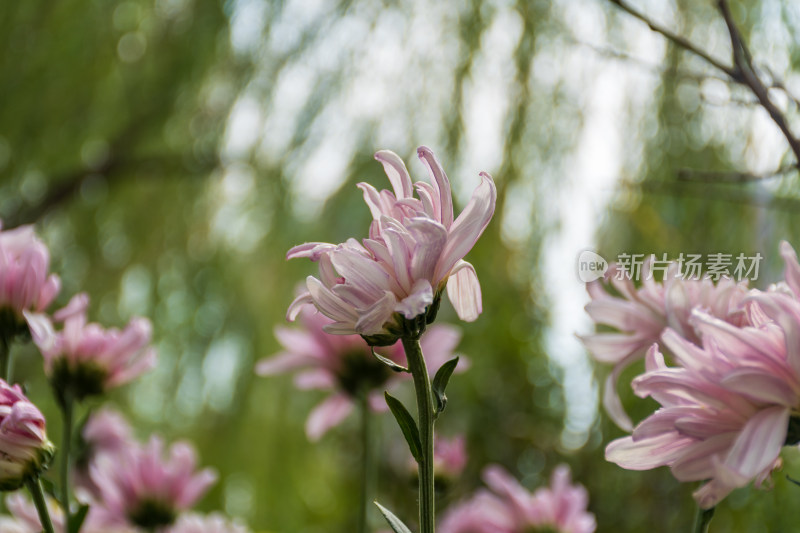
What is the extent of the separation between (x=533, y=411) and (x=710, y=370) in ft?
3.34

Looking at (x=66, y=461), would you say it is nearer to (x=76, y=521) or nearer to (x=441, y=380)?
(x=76, y=521)

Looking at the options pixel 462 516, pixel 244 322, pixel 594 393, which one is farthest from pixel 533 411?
pixel 462 516

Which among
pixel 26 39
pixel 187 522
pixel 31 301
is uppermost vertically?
pixel 26 39

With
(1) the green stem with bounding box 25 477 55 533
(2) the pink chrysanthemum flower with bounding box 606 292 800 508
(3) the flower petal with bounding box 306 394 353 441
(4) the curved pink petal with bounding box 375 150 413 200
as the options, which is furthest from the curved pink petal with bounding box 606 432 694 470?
(3) the flower petal with bounding box 306 394 353 441

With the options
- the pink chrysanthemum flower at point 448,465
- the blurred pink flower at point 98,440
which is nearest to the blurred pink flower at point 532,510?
the pink chrysanthemum flower at point 448,465

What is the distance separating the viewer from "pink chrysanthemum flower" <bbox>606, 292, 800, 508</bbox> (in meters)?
0.25

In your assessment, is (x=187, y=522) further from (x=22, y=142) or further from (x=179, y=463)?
(x=22, y=142)

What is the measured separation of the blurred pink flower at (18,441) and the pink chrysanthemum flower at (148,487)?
22 cm

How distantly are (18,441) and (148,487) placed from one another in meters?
0.24

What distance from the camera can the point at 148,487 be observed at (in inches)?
22.6

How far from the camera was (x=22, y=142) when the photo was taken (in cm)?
122

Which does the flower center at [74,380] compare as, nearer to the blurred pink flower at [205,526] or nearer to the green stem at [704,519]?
the blurred pink flower at [205,526]

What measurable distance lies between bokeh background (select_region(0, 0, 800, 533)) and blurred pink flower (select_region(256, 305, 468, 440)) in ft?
1.27

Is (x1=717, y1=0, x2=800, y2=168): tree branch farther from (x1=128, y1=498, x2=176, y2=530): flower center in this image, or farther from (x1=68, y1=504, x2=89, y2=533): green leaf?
(x1=128, y1=498, x2=176, y2=530): flower center
